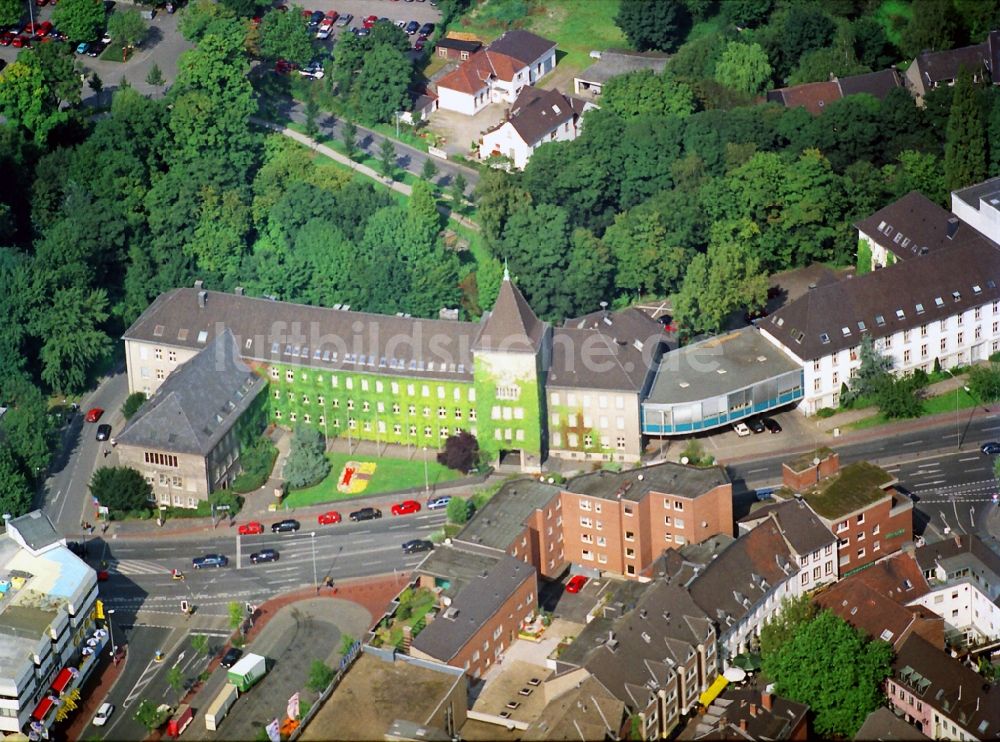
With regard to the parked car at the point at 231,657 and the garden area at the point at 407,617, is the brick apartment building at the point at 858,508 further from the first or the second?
the parked car at the point at 231,657

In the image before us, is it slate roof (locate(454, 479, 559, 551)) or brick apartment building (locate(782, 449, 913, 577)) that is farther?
brick apartment building (locate(782, 449, 913, 577))

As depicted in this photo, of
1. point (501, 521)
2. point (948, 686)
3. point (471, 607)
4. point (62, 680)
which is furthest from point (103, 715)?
point (948, 686)

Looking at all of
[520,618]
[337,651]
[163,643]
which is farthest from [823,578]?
[163,643]

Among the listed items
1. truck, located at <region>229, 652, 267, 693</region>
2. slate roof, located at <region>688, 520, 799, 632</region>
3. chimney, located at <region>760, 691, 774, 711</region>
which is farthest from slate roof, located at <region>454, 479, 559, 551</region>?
chimney, located at <region>760, 691, 774, 711</region>

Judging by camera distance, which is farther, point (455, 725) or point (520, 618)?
point (520, 618)

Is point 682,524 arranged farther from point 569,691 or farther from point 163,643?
point 163,643

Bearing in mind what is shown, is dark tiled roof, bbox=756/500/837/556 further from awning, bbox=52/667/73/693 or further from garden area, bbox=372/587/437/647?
awning, bbox=52/667/73/693

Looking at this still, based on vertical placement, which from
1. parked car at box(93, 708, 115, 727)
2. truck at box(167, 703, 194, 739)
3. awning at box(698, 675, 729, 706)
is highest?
awning at box(698, 675, 729, 706)
